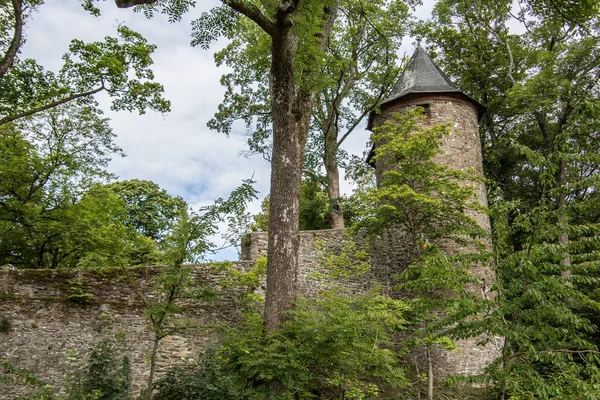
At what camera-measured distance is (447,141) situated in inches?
472

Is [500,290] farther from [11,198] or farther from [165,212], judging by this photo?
[165,212]

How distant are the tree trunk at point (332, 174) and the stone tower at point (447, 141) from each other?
2.72 meters

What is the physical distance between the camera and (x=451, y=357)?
403 inches

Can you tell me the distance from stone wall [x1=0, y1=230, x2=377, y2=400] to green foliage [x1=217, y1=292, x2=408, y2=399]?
1.72 meters

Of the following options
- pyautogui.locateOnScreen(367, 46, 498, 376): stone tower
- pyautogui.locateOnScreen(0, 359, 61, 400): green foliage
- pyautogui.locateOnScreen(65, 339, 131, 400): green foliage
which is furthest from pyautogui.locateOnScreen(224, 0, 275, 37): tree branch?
pyautogui.locateOnScreen(65, 339, 131, 400): green foliage

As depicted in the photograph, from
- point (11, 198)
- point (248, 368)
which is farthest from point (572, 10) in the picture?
point (11, 198)

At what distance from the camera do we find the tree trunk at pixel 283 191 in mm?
→ 6805

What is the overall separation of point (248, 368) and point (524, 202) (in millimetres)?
13738

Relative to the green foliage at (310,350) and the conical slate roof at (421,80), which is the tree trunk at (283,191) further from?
the conical slate roof at (421,80)

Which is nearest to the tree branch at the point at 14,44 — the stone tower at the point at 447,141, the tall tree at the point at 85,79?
the tall tree at the point at 85,79

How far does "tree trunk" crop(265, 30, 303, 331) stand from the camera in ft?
22.3

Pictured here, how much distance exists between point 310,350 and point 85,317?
4.42 meters

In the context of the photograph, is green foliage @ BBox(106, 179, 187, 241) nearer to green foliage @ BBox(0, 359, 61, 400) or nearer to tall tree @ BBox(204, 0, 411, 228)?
tall tree @ BBox(204, 0, 411, 228)

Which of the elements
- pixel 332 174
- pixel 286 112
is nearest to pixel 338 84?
pixel 332 174
